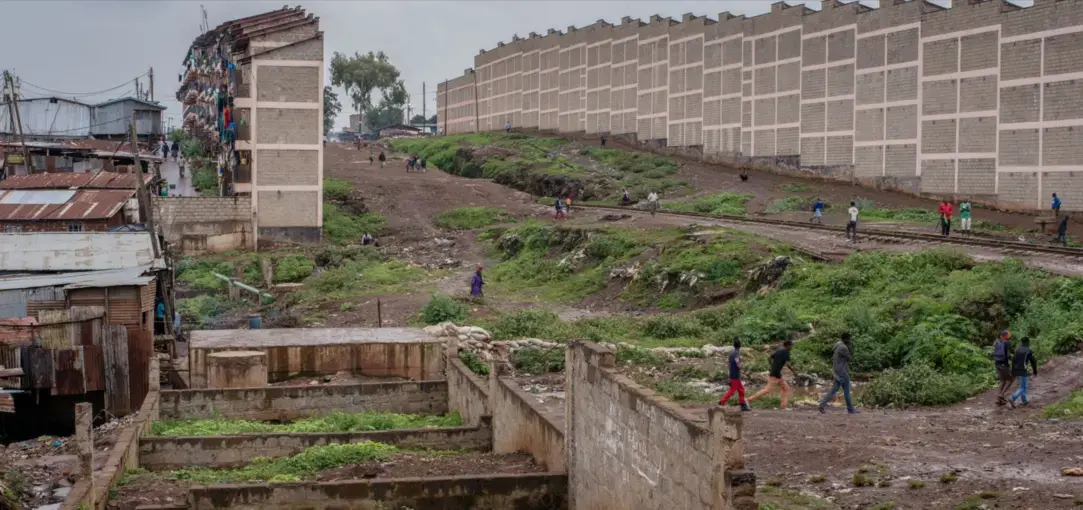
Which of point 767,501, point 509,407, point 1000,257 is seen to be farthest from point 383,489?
point 1000,257

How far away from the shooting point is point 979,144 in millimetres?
43625

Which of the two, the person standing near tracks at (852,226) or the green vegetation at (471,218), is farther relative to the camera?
the green vegetation at (471,218)

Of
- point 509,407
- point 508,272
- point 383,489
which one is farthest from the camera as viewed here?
point 508,272

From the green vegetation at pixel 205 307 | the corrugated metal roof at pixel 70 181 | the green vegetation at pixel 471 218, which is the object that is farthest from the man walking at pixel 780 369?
the green vegetation at pixel 471 218

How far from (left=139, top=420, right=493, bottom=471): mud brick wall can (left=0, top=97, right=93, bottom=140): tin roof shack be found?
158ft

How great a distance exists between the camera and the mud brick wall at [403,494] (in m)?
15.1

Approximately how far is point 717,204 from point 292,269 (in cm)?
1793

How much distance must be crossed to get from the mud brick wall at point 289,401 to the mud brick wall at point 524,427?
4090mm

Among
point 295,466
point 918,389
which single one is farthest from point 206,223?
point 918,389

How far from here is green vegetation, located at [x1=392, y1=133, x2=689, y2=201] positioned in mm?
57594

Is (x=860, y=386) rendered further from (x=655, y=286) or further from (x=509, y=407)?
(x=655, y=286)

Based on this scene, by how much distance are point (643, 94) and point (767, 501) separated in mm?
57909

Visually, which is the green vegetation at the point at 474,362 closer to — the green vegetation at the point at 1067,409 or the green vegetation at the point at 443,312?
the green vegetation at the point at 443,312

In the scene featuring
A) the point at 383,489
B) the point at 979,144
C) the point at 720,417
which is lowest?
the point at 383,489
